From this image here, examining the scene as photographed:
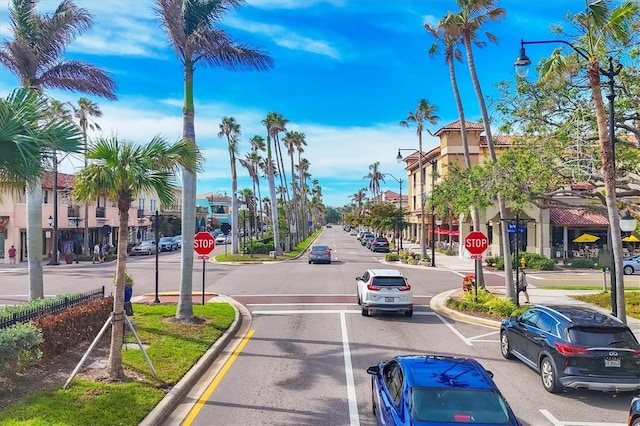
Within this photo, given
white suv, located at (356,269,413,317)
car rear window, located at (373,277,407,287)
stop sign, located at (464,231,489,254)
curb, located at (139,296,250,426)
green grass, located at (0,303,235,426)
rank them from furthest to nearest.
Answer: stop sign, located at (464,231,489,254)
car rear window, located at (373,277,407,287)
white suv, located at (356,269,413,317)
curb, located at (139,296,250,426)
green grass, located at (0,303,235,426)

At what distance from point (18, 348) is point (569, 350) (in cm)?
928

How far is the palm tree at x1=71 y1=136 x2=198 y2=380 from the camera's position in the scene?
29.5 feet

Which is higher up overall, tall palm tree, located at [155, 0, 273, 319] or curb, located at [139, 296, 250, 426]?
tall palm tree, located at [155, 0, 273, 319]

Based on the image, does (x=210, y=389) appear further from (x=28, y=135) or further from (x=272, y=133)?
(x=272, y=133)

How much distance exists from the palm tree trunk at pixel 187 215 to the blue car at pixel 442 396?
9.49 meters

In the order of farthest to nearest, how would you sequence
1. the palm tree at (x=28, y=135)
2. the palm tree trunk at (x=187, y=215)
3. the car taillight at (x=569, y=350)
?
the palm tree trunk at (x=187, y=215), the car taillight at (x=569, y=350), the palm tree at (x=28, y=135)

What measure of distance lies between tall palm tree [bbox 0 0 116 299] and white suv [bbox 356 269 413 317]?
982cm

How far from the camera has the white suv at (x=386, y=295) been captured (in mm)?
17188

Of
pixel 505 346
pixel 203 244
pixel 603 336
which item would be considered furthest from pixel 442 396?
pixel 203 244

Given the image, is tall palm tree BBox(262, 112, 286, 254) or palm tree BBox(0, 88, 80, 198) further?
tall palm tree BBox(262, 112, 286, 254)

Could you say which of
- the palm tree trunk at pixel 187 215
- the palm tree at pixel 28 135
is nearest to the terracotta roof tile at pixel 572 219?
the palm tree trunk at pixel 187 215

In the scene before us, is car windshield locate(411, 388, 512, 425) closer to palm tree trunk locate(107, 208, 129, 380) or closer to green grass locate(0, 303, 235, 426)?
green grass locate(0, 303, 235, 426)

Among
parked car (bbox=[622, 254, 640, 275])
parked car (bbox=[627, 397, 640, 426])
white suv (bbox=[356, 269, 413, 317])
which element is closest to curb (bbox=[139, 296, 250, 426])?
white suv (bbox=[356, 269, 413, 317])

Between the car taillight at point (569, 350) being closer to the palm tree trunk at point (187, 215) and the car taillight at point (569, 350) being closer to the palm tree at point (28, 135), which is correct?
the palm tree at point (28, 135)
